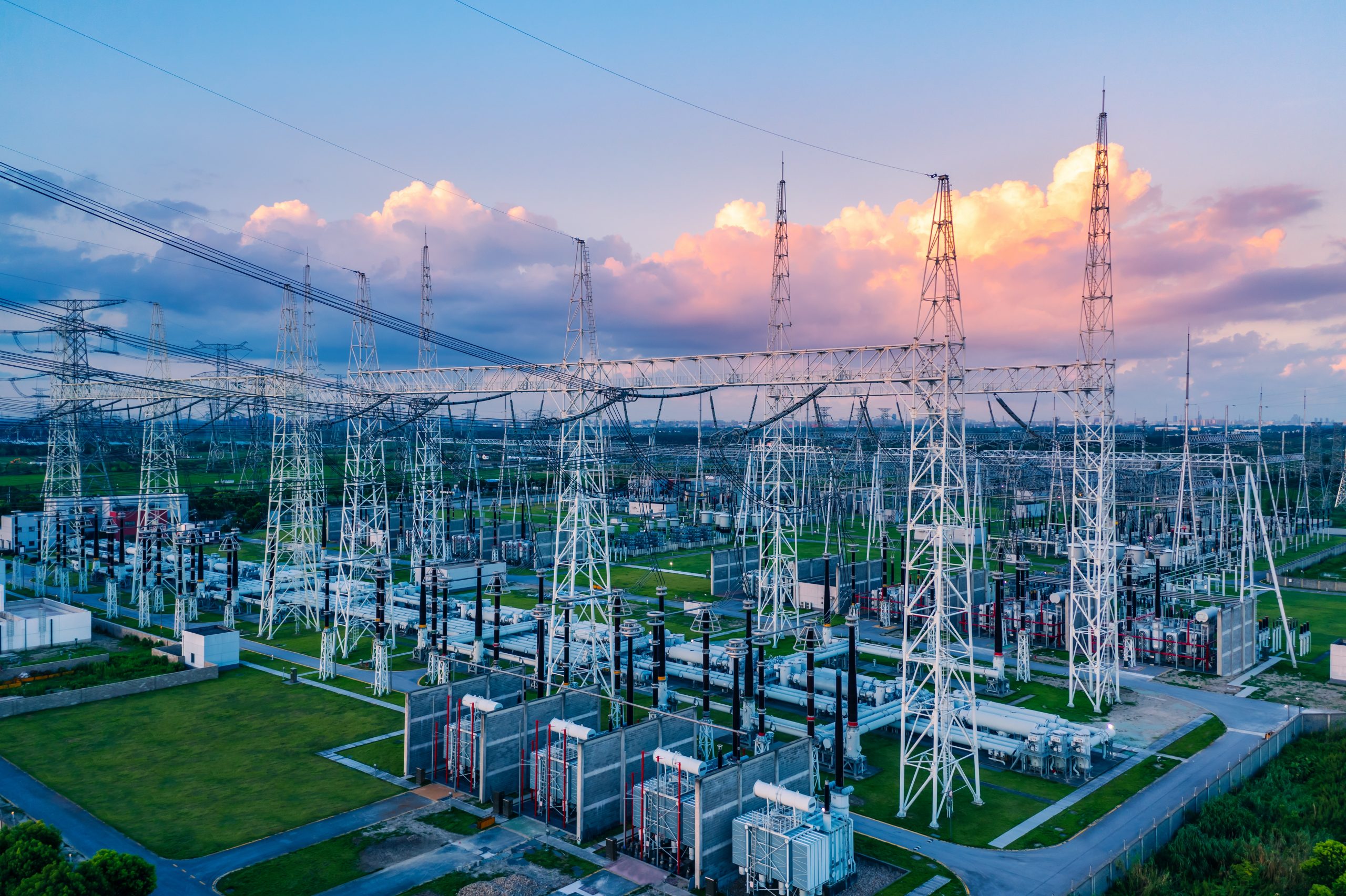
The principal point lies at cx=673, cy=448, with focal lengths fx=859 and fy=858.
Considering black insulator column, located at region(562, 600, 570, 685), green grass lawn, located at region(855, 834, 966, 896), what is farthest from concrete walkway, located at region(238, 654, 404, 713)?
green grass lawn, located at region(855, 834, 966, 896)

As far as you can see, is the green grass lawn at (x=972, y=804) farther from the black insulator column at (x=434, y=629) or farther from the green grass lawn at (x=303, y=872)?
the black insulator column at (x=434, y=629)

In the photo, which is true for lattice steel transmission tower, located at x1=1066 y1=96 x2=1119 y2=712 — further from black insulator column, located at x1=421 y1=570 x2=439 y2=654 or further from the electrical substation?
black insulator column, located at x1=421 y1=570 x2=439 y2=654

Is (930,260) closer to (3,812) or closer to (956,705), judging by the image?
(956,705)

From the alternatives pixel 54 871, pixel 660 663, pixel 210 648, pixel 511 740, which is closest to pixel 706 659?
pixel 660 663

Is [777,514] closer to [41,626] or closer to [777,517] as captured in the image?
[777,517]

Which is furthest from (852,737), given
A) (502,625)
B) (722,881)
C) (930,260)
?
(502,625)

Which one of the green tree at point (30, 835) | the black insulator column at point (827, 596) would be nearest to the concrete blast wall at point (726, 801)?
the green tree at point (30, 835)
